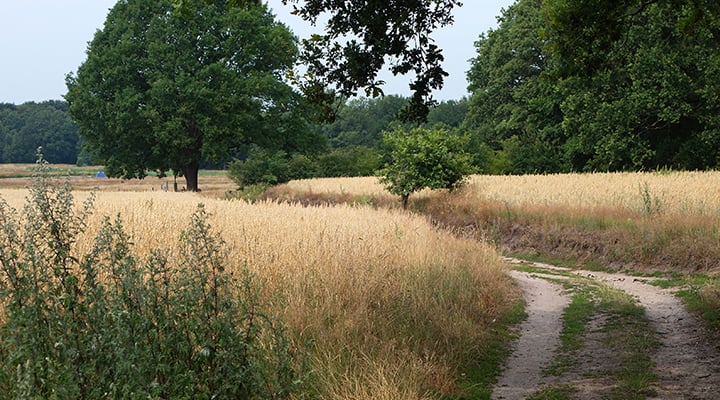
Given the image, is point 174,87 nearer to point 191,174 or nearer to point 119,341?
point 191,174

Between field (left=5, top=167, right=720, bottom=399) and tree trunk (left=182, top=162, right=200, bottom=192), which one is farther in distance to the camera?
tree trunk (left=182, top=162, right=200, bottom=192)

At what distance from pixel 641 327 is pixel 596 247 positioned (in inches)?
411

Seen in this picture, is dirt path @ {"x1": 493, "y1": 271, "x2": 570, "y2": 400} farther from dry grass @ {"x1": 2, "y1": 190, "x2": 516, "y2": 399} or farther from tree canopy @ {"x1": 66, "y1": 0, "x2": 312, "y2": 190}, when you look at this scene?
tree canopy @ {"x1": 66, "y1": 0, "x2": 312, "y2": 190}

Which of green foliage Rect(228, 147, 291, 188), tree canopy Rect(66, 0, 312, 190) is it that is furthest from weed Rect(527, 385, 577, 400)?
green foliage Rect(228, 147, 291, 188)

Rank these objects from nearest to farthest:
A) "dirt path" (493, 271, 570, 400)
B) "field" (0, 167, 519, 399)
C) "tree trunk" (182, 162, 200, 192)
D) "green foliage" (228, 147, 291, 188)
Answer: "field" (0, 167, 519, 399)
"dirt path" (493, 271, 570, 400)
"tree trunk" (182, 162, 200, 192)
"green foliage" (228, 147, 291, 188)

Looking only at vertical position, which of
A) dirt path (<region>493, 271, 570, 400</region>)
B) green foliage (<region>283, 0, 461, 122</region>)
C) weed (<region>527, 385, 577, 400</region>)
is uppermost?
green foliage (<region>283, 0, 461, 122</region>)

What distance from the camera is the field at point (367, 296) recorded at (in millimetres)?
7035

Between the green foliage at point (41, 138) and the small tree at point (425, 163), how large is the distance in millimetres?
80245

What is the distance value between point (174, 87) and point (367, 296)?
114 feet

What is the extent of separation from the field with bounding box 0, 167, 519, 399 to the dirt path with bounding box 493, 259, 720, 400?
513 millimetres

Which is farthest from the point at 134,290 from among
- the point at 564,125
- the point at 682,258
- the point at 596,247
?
the point at 564,125

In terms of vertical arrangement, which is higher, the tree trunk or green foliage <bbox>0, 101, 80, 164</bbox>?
green foliage <bbox>0, 101, 80, 164</bbox>

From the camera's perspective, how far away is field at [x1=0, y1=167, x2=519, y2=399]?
704 centimetres

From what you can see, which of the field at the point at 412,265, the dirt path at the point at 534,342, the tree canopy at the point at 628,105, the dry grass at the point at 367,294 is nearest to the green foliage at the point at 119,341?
the dry grass at the point at 367,294
